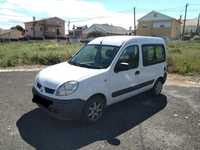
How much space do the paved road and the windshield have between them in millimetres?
1303

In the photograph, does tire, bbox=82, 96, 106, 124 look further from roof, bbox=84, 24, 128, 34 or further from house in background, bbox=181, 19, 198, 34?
house in background, bbox=181, 19, 198, 34

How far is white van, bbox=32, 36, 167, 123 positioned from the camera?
3.95 metres

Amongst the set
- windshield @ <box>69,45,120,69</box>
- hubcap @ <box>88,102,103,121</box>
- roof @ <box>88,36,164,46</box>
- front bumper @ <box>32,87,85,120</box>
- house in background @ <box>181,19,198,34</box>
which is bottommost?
hubcap @ <box>88,102,103,121</box>

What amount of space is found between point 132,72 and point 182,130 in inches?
67.7

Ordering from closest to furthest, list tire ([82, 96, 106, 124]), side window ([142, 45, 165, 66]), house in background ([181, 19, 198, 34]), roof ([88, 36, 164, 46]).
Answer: tire ([82, 96, 106, 124]), roof ([88, 36, 164, 46]), side window ([142, 45, 165, 66]), house in background ([181, 19, 198, 34])

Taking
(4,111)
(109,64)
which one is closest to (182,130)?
(109,64)

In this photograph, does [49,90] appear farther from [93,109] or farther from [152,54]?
Answer: [152,54]

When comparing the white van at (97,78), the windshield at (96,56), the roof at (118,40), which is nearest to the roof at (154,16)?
the white van at (97,78)

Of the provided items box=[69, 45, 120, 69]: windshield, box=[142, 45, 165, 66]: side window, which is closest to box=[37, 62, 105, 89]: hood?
box=[69, 45, 120, 69]: windshield

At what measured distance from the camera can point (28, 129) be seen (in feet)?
13.6

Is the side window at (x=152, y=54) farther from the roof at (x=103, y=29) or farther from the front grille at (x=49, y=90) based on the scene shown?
the roof at (x=103, y=29)

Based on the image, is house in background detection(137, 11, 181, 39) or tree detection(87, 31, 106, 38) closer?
house in background detection(137, 11, 181, 39)

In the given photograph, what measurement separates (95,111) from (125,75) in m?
1.14

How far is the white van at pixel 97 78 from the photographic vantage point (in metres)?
3.95
